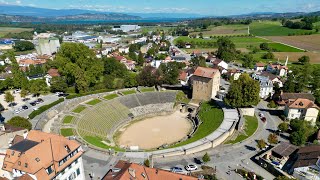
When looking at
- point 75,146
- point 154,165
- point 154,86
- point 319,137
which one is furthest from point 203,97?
point 75,146

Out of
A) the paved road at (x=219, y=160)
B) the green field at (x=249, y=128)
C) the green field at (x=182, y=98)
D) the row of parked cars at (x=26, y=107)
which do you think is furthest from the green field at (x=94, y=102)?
the green field at (x=249, y=128)

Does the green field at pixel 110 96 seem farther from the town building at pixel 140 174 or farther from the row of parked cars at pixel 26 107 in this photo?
the town building at pixel 140 174

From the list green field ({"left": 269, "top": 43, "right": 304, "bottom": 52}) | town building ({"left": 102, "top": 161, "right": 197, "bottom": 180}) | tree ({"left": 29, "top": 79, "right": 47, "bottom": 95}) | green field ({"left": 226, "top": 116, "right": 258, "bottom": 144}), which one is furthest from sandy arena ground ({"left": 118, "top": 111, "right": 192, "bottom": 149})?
green field ({"left": 269, "top": 43, "right": 304, "bottom": 52})

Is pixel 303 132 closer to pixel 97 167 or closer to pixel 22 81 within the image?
pixel 97 167

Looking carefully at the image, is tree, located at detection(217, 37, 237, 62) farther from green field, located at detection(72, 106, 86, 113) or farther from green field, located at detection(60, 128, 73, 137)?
green field, located at detection(60, 128, 73, 137)

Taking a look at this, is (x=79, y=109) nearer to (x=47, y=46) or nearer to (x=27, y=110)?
(x=27, y=110)
